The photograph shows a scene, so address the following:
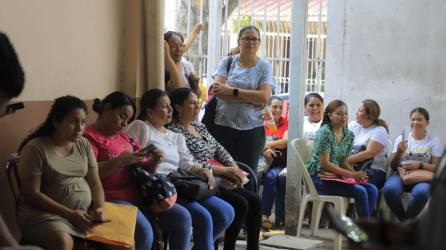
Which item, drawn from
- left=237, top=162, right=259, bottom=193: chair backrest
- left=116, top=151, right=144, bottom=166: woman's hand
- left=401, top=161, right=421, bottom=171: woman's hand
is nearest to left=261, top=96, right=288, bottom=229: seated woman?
left=401, top=161, right=421, bottom=171: woman's hand

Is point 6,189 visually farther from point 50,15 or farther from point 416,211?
point 416,211

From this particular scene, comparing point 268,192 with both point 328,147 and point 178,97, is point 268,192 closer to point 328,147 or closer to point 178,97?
point 328,147

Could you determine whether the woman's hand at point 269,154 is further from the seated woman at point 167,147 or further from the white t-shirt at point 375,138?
the seated woman at point 167,147

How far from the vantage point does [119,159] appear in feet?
14.8

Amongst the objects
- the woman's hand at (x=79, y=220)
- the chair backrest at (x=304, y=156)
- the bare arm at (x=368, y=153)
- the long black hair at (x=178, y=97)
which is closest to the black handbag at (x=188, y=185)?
the long black hair at (x=178, y=97)

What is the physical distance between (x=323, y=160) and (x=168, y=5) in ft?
9.48

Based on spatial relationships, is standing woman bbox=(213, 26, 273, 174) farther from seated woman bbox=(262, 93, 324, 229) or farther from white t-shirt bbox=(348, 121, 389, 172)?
white t-shirt bbox=(348, 121, 389, 172)

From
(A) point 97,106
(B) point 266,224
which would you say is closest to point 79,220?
(A) point 97,106

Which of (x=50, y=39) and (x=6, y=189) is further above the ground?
(x=50, y=39)

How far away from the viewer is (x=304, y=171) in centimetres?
691

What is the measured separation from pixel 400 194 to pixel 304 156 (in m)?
0.93

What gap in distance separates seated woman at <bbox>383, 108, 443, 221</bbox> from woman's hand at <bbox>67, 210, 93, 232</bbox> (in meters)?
3.62

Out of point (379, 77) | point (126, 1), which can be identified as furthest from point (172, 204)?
point (379, 77)

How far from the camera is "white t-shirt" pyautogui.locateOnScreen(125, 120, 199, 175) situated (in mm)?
5090
